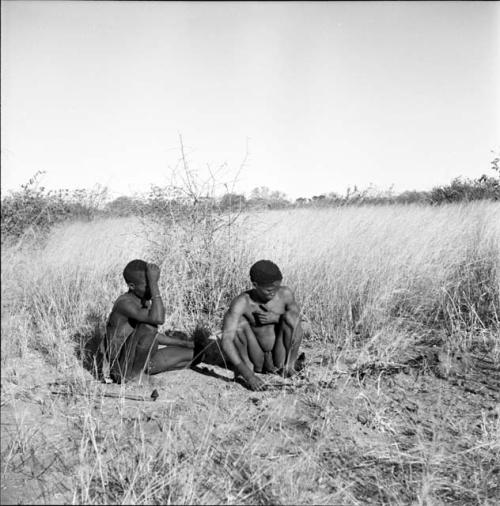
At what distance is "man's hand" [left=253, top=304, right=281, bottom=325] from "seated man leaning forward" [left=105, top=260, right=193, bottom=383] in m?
0.73

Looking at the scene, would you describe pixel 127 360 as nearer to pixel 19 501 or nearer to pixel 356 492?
pixel 19 501

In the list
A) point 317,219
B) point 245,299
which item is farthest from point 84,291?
point 317,219

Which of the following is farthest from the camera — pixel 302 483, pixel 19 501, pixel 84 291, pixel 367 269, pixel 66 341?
pixel 367 269

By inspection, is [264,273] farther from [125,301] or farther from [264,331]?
[125,301]

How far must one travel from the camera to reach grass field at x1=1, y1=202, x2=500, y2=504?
2561 mm

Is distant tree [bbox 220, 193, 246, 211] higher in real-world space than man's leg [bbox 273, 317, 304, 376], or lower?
higher

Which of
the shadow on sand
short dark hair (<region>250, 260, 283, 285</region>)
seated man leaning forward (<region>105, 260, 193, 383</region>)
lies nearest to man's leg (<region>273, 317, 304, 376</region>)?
short dark hair (<region>250, 260, 283, 285</region>)

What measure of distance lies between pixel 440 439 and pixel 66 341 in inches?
119

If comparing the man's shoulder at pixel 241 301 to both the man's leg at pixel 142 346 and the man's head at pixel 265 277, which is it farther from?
the man's leg at pixel 142 346

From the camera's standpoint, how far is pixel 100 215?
791 centimetres

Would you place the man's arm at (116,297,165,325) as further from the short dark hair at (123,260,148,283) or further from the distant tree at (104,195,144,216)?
the distant tree at (104,195,144,216)

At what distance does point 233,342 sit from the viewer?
406 cm

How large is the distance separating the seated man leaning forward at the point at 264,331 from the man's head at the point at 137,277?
68 centimetres

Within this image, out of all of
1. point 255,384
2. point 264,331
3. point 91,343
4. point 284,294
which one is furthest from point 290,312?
point 91,343
